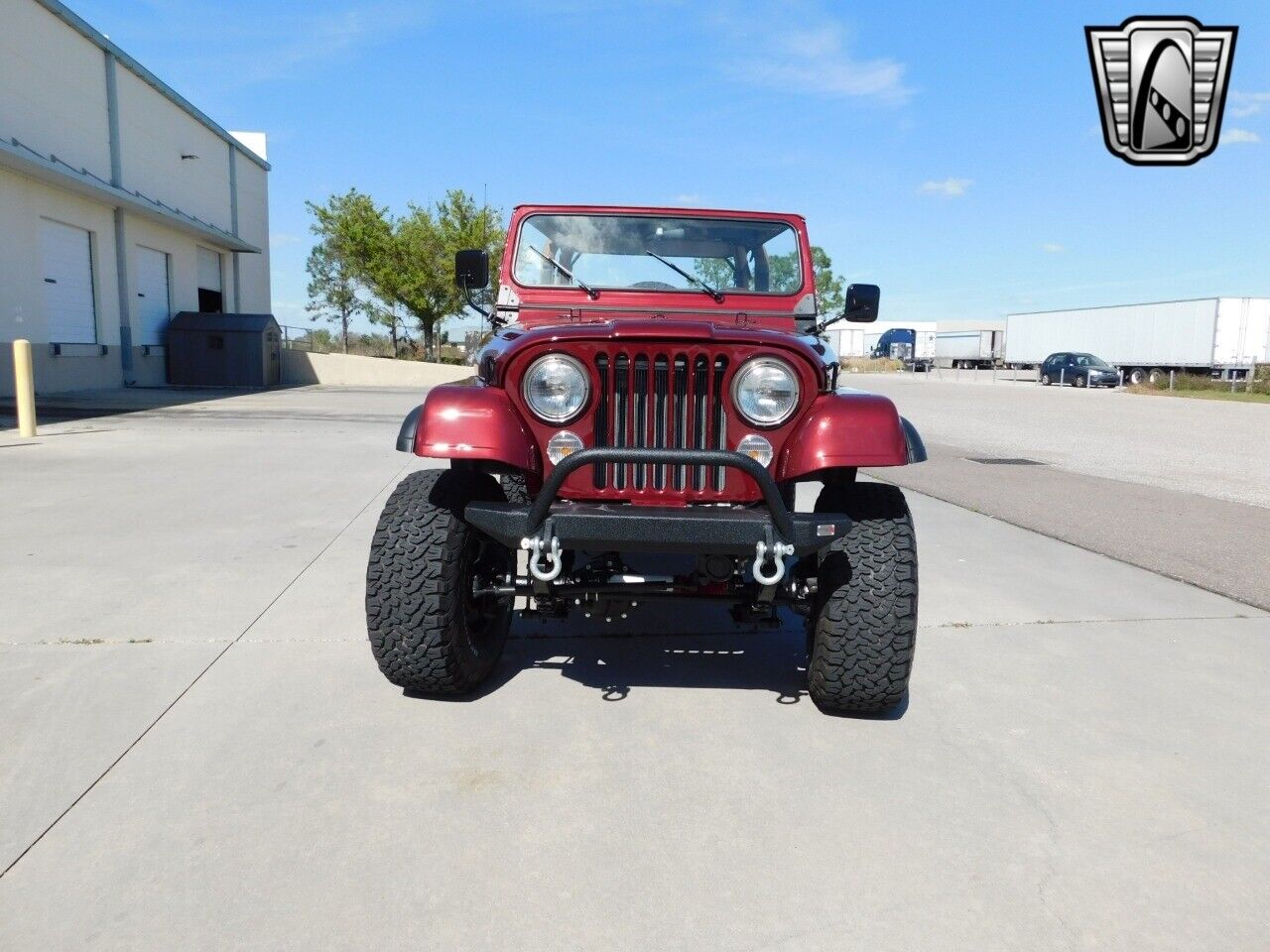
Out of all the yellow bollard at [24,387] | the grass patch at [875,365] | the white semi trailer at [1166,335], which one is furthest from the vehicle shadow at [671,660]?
the grass patch at [875,365]

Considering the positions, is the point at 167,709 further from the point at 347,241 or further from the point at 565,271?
the point at 347,241

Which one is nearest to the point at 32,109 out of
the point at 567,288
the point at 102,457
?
the point at 102,457

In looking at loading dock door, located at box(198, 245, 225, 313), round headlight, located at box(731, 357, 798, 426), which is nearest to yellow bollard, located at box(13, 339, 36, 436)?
round headlight, located at box(731, 357, 798, 426)

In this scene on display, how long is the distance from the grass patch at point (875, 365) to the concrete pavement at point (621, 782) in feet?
160

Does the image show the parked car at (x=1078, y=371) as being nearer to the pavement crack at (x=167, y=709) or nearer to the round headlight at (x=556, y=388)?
the pavement crack at (x=167, y=709)

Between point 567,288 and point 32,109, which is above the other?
point 32,109

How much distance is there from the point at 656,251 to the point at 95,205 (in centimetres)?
1905

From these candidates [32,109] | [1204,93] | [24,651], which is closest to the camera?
[24,651]

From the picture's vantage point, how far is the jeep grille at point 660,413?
2926mm

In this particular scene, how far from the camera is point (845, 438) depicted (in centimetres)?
284

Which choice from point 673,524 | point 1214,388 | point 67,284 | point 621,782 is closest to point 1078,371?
point 1214,388

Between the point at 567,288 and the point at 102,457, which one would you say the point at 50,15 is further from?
the point at 567,288

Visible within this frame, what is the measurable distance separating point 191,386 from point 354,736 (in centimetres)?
2204

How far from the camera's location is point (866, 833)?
92.7 inches
